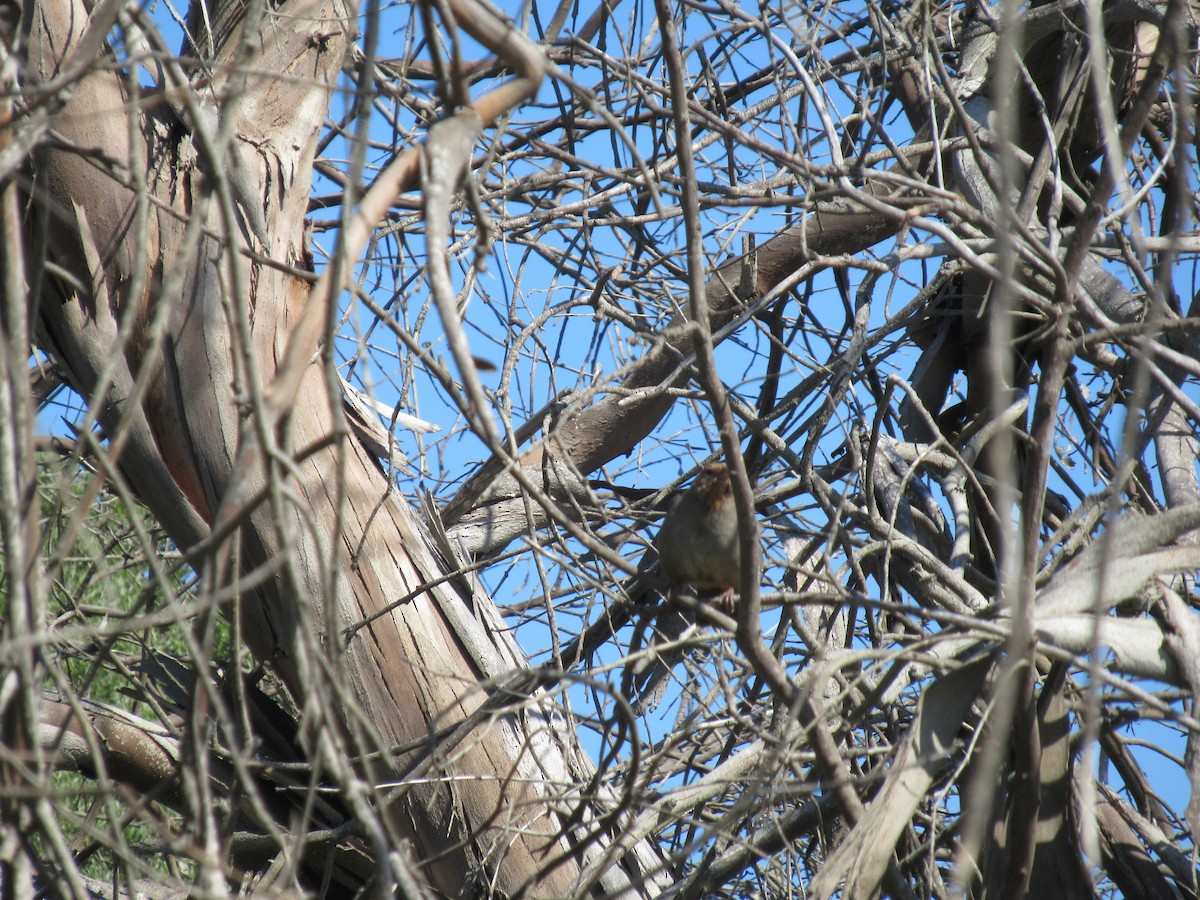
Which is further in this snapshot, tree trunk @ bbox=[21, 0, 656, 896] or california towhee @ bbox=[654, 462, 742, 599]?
california towhee @ bbox=[654, 462, 742, 599]

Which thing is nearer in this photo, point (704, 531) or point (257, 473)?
point (257, 473)

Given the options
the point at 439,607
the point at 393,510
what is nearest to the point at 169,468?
the point at 393,510

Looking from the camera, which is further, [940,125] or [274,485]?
[940,125]

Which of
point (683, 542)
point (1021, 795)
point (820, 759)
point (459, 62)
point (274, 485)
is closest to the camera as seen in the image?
point (274, 485)

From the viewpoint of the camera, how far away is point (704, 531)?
3938 millimetres

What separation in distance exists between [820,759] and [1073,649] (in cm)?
62

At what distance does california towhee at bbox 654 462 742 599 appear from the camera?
12.9 feet

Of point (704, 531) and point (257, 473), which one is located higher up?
point (704, 531)

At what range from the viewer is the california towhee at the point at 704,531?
3926 millimetres

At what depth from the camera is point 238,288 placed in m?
1.51

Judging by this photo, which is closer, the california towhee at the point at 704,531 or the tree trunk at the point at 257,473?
the tree trunk at the point at 257,473

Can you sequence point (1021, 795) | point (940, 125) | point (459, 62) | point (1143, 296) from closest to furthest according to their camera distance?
point (459, 62) < point (1021, 795) < point (1143, 296) < point (940, 125)

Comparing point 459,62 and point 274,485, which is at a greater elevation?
point 459,62

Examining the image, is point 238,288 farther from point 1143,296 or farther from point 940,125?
point 940,125
